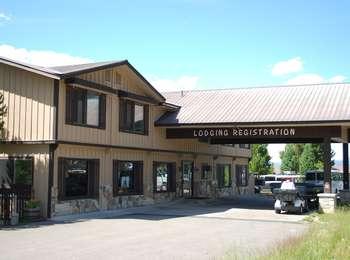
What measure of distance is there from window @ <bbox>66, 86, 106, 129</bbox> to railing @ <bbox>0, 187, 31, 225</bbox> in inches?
140

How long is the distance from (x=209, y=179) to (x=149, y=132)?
29.4ft

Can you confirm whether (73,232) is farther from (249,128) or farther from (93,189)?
(249,128)

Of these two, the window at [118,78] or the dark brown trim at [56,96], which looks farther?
the window at [118,78]

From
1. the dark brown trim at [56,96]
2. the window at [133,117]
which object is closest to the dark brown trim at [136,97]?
the window at [133,117]

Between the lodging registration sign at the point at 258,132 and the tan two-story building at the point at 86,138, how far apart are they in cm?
126

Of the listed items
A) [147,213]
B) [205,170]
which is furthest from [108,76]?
[205,170]

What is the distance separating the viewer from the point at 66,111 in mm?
22203

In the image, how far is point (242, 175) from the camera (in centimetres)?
4438

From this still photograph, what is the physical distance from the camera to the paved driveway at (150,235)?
1313cm

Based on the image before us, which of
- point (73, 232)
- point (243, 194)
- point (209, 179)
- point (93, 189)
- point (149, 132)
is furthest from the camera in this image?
point (243, 194)

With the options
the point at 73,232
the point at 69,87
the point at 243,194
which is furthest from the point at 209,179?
the point at 73,232

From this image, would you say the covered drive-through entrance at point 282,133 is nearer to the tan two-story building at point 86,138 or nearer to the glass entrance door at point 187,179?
the tan two-story building at point 86,138

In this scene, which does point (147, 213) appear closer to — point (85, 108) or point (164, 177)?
point (85, 108)

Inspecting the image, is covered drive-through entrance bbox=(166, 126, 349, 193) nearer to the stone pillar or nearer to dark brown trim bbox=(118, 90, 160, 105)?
the stone pillar
